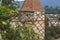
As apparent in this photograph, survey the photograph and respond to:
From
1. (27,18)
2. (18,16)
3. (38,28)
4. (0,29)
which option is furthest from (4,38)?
(38,28)

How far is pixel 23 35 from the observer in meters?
1.71

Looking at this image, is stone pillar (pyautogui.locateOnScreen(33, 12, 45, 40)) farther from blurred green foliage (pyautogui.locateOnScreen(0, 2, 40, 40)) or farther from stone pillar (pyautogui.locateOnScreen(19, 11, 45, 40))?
blurred green foliage (pyautogui.locateOnScreen(0, 2, 40, 40))

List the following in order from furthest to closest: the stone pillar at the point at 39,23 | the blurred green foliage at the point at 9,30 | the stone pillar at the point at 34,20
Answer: the stone pillar at the point at 39,23 → the stone pillar at the point at 34,20 → the blurred green foliage at the point at 9,30

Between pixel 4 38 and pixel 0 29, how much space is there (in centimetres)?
7

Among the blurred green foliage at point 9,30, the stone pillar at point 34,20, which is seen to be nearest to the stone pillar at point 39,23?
the stone pillar at point 34,20

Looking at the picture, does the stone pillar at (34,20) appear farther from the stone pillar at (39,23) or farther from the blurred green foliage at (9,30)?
the blurred green foliage at (9,30)

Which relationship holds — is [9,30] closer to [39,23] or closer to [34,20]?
[34,20]

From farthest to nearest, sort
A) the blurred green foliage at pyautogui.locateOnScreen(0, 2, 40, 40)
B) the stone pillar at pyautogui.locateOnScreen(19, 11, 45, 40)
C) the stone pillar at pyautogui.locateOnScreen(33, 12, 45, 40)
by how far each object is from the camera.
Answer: the stone pillar at pyautogui.locateOnScreen(33, 12, 45, 40), the stone pillar at pyautogui.locateOnScreen(19, 11, 45, 40), the blurred green foliage at pyautogui.locateOnScreen(0, 2, 40, 40)

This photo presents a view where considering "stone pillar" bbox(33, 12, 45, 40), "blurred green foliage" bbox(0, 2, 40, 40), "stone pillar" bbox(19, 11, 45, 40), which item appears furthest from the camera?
"stone pillar" bbox(33, 12, 45, 40)

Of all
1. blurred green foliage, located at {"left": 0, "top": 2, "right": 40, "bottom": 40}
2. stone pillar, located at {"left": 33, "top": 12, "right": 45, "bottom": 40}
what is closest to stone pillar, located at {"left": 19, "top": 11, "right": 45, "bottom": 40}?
stone pillar, located at {"left": 33, "top": 12, "right": 45, "bottom": 40}

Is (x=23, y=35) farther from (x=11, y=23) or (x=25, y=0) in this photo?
(x=25, y=0)

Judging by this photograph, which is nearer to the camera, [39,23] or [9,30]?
[9,30]

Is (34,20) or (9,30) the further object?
(34,20)

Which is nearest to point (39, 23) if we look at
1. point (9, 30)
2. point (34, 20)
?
point (34, 20)
